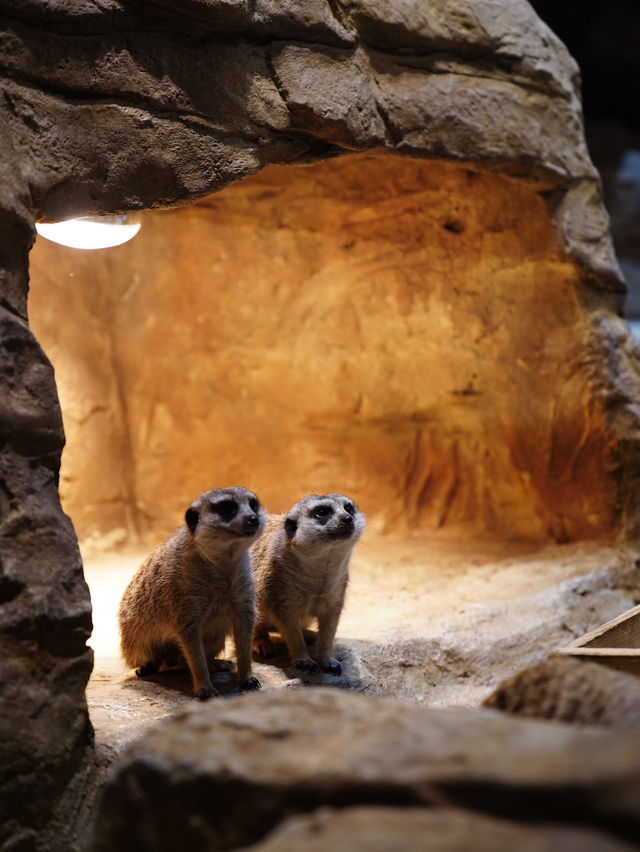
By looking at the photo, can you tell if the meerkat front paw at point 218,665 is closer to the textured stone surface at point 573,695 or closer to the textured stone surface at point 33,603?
the textured stone surface at point 33,603

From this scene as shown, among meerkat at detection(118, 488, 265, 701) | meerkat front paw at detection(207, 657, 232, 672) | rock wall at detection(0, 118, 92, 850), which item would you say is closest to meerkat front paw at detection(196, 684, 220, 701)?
meerkat at detection(118, 488, 265, 701)

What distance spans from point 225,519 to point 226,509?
39 millimetres

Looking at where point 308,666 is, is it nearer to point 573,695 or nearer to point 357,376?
point 573,695

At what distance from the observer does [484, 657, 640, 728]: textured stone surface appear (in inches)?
70.0

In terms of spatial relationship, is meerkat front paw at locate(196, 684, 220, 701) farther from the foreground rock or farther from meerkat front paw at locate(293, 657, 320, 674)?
the foreground rock

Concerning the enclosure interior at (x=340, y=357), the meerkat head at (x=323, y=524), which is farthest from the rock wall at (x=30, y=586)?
the enclosure interior at (x=340, y=357)

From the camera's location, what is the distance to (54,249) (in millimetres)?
6055

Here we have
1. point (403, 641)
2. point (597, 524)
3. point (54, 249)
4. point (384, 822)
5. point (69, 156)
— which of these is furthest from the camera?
point (54, 249)

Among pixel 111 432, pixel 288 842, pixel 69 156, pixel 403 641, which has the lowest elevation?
pixel 403 641

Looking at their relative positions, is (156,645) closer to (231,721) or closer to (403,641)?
(403,641)

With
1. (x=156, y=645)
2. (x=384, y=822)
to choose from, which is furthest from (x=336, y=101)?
(x=384, y=822)

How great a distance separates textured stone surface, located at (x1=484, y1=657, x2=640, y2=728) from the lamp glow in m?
2.89

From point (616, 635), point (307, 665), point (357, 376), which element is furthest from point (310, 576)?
point (357, 376)

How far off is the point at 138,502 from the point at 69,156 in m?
3.74
